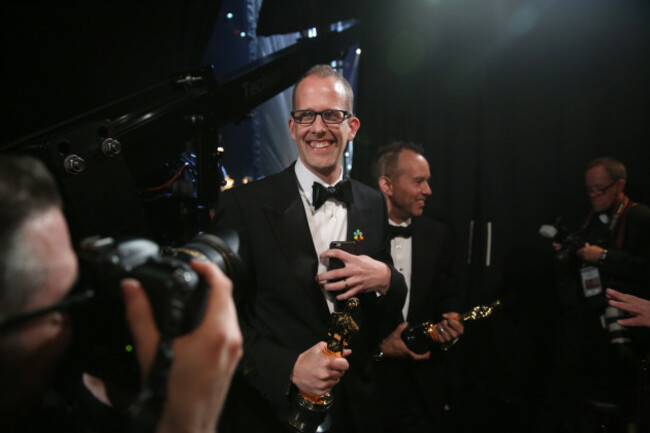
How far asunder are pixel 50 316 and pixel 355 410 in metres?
1.22

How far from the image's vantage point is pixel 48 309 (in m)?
0.56

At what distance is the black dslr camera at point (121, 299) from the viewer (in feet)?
1.93

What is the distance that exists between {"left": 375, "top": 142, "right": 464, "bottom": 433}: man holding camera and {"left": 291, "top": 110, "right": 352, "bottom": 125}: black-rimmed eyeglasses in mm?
844

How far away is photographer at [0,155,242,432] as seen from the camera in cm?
54

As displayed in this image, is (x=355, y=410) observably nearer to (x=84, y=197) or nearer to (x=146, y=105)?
(x=84, y=197)

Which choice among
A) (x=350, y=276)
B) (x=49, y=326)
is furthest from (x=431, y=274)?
(x=49, y=326)

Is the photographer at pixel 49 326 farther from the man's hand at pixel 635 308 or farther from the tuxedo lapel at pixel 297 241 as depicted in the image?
the man's hand at pixel 635 308

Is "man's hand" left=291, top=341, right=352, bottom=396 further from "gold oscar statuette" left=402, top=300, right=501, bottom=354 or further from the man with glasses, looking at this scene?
"gold oscar statuette" left=402, top=300, right=501, bottom=354

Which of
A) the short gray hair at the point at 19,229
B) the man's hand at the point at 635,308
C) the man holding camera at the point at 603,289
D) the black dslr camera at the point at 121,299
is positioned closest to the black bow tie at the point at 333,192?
the black dslr camera at the point at 121,299

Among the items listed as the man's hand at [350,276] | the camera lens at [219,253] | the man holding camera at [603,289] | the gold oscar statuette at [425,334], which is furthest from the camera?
the man holding camera at [603,289]

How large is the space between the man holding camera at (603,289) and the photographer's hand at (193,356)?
2.27 meters

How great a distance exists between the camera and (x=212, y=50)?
2.82 m

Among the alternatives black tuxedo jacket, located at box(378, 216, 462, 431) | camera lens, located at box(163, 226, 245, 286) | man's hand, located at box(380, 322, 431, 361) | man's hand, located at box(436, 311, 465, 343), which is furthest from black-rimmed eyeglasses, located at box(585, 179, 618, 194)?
camera lens, located at box(163, 226, 245, 286)

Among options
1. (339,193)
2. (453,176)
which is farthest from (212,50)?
(453,176)
